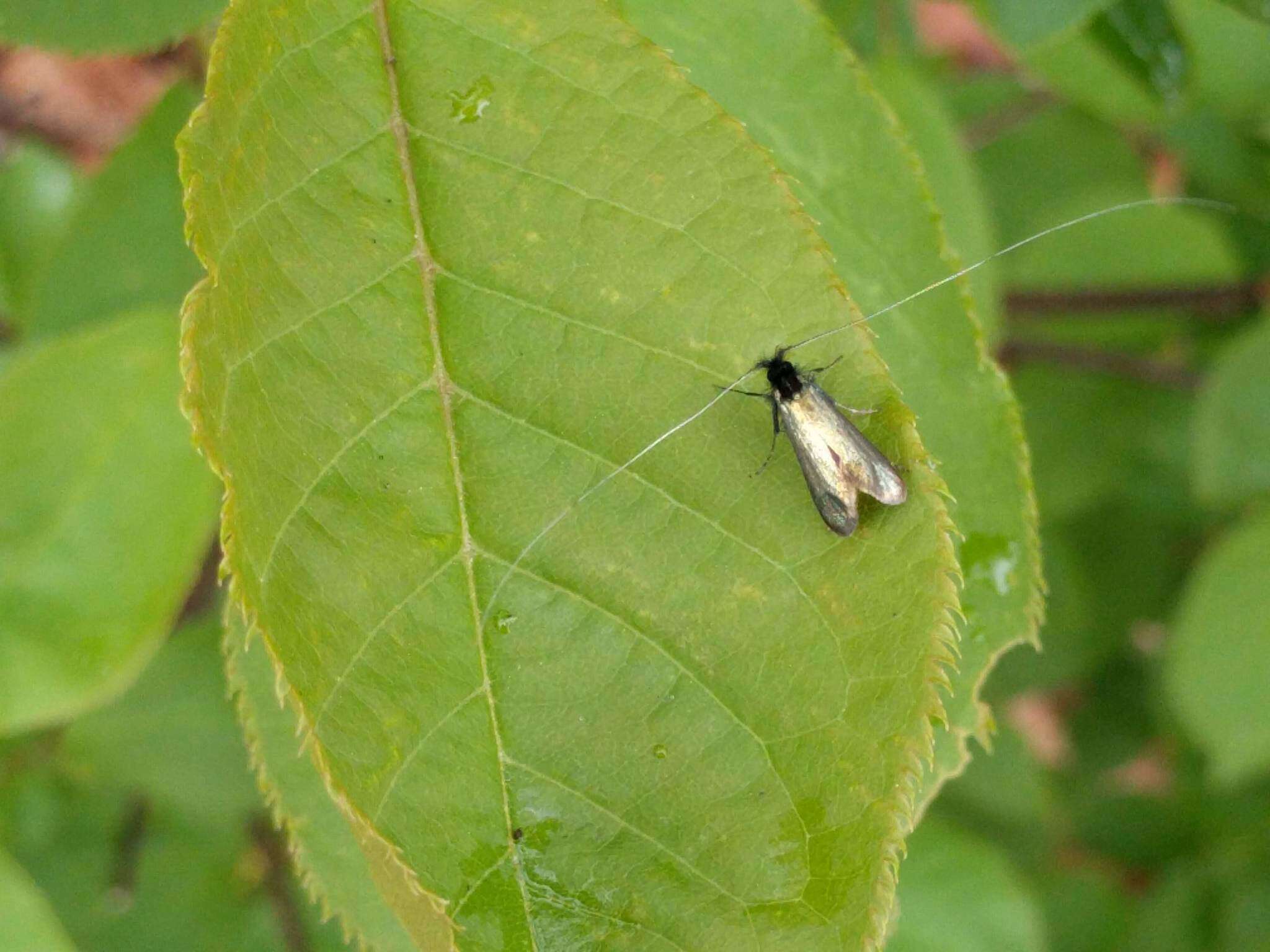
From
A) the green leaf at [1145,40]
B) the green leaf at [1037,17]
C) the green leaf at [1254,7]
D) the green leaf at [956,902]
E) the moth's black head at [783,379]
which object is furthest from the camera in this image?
the green leaf at [956,902]

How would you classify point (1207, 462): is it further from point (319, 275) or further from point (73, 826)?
point (73, 826)

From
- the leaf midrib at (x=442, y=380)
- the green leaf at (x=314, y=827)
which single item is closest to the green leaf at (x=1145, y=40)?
the leaf midrib at (x=442, y=380)

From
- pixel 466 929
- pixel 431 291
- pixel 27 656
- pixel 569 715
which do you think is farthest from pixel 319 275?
pixel 27 656

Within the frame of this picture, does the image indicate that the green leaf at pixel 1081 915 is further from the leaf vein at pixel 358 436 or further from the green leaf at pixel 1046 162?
the leaf vein at pixel 358 436

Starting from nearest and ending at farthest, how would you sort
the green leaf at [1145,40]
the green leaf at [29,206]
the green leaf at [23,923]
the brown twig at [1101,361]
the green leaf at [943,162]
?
the green leaf at [23,923] → the green leaf at [1145,40] → the green leaf at [943,162] → the brown twig at [1101,361] → the green leaf at [29,206]

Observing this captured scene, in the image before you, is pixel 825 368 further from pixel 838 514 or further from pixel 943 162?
pixel 943 162

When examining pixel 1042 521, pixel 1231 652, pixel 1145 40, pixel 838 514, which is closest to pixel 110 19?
pixel 838 514
